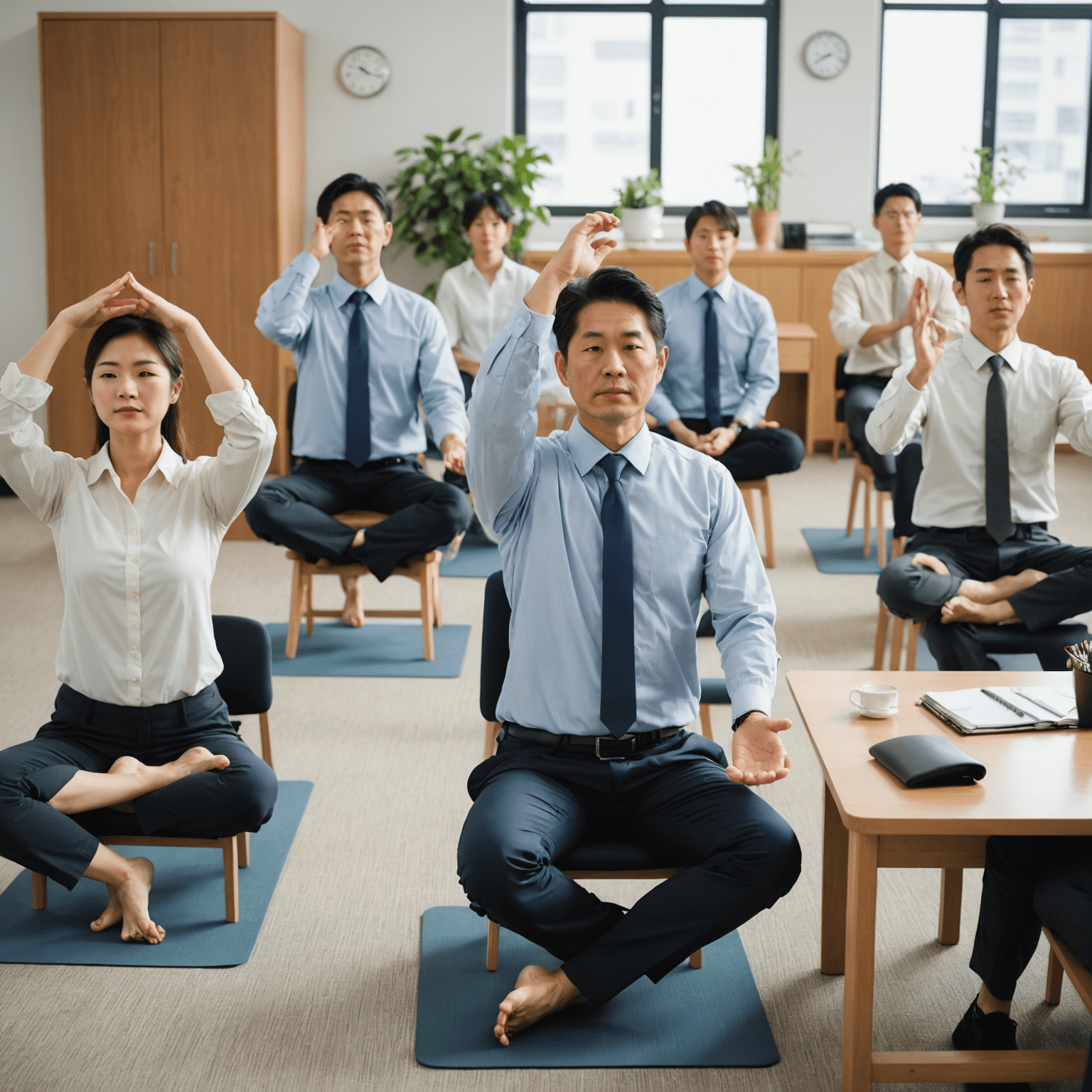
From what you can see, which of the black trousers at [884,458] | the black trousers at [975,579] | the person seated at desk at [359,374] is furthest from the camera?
the person seated at desk at [359,374]

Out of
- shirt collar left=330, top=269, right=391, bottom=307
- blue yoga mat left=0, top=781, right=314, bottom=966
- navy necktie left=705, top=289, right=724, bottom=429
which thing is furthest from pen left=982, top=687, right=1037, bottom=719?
navy necktie left=705, top=289, right=724, bottom=429

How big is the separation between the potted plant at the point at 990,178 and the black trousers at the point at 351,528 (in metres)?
4.85

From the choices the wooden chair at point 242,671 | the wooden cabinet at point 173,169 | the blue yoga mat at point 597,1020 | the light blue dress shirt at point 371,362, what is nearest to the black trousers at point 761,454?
the light blue dress shirt at point 371,362

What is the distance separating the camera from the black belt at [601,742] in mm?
2188

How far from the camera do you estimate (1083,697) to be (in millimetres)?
2100

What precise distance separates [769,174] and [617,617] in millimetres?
5822

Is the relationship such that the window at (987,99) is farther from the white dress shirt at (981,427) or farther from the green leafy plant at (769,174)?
the white dress shirt at (981,427)

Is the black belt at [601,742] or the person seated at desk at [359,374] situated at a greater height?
the person seated at desk at [359,374]

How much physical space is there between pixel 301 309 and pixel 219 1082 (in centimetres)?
278

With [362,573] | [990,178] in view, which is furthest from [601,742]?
[990,178]

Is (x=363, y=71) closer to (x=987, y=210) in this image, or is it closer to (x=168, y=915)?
(x=987, y=210)

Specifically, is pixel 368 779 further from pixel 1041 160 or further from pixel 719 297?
pixel 1041 160

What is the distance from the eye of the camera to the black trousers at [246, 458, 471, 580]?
13.0 feet

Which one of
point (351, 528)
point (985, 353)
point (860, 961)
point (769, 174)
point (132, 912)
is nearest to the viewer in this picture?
point (860, 961)
